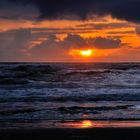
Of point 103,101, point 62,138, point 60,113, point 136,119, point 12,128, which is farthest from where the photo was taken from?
point 103,101

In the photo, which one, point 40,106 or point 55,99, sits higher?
point 55,99

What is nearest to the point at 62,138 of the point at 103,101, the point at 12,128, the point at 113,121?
the point at 12,128

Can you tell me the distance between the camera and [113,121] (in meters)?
14.3

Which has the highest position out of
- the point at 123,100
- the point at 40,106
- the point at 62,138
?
the point at 123,100

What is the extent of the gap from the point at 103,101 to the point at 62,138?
Answer: 10484 millimetres

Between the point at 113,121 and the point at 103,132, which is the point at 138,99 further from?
the point at 103,132

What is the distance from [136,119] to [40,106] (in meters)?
5.41

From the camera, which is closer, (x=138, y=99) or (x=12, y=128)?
(x=12, y=128)

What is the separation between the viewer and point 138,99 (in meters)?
21.9

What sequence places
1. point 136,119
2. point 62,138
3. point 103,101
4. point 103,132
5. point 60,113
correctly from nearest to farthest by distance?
point 62,138 → point 103,132 → point 136,119 → point 60,113 → point 103,101

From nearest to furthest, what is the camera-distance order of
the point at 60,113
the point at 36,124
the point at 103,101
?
the point at 36,124 → the point at 60,113 → the point at 103,101

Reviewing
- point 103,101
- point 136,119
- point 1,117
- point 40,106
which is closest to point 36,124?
point 1,117

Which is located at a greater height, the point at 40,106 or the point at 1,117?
the point at 40,106

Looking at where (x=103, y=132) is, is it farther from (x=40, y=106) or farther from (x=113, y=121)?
(x=40, y=106)
